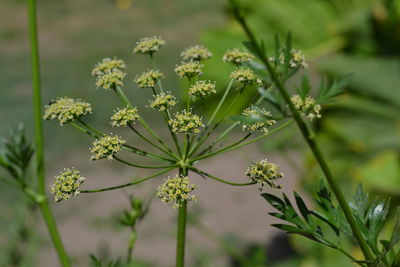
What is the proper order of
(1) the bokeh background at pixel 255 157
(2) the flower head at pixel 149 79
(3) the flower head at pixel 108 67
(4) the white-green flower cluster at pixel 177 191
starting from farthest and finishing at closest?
(1) the bokeh background at pixel 255 157 < (3) the flower head at pixel 108 67 < (2) the flower head at pixel 149 79 < (4) the white-green flower cluster at pixel 177 191

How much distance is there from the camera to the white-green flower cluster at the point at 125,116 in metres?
1.44

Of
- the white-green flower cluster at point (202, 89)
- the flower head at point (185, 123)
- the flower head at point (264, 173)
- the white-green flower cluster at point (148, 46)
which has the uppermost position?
the white-green flower cluster at point (148, 46)

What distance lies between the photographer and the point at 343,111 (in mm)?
5168

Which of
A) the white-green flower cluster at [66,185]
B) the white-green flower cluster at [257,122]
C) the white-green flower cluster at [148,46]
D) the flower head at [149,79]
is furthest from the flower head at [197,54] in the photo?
the white-green flower cluster at [66,185]

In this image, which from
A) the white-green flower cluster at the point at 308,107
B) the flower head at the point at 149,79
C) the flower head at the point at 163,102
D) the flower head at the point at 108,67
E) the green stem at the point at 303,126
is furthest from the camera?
the flower head at the point at 108,67

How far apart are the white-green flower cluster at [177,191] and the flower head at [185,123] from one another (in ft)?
0.45

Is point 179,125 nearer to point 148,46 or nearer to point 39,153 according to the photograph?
point 148,46

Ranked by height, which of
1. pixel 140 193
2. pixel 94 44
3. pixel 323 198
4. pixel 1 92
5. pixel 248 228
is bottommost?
pixel 323 198

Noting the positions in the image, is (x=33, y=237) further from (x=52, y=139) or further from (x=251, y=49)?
(x=52, y=139)

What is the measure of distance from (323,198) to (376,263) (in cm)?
20

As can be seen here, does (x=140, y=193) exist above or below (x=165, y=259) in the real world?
above

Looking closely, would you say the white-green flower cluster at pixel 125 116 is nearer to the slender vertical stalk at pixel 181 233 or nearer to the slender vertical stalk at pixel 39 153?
the slender vertical stalk at pixel 181 233

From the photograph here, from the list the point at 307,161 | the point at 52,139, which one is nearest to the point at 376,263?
the point at 307,161

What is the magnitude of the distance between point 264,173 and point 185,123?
0.25 meters
